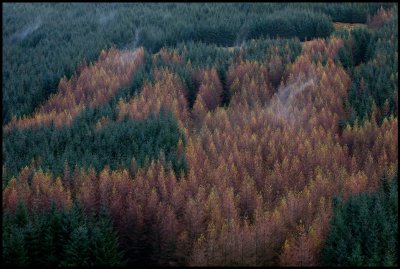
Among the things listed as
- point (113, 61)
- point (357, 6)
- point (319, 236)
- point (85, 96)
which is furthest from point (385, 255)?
point (357, 6)

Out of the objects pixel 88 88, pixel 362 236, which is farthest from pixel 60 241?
pixel 88 88

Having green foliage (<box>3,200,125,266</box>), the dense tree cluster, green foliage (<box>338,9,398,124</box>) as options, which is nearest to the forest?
green foliage (<box>3,200,125,266</box>)

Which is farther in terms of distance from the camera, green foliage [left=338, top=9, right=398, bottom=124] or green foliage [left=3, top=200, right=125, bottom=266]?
green foliage [left=338, top=9, right=398, bottom=124]

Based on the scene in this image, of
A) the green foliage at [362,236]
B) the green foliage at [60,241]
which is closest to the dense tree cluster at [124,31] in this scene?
the green foliage at [60,241]

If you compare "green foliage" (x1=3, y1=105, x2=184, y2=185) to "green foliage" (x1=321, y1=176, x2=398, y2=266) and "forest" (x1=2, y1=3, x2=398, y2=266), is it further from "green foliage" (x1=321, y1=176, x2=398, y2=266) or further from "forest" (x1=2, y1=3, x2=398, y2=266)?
"green foliage" (x1=321, y1=176, x2=398, y2=266)

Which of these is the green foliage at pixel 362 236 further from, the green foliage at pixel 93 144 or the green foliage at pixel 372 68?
the green foliage at pixel 372 68

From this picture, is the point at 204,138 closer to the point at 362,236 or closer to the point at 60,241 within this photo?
the point at 362,236

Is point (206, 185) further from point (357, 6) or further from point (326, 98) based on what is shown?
point (357, 6)
